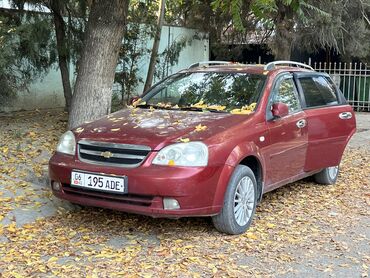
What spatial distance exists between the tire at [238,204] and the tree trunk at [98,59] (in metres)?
2.89

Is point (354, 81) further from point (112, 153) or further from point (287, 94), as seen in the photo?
point (112, 153)

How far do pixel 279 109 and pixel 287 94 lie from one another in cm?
69

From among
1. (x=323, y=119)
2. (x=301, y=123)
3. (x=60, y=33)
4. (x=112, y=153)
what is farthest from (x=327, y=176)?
(x=60, y=33)

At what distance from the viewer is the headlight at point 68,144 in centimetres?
513

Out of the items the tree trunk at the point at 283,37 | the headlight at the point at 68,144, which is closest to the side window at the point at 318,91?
the headlight at the point at 68,144

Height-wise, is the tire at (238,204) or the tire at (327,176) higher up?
the tire at (238,204)

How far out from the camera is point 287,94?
245 inches

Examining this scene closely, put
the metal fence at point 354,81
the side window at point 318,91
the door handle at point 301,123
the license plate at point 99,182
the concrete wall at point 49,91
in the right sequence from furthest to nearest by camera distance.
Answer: the metal fence at point 354,81 → the concrete wall at point 49,91 → the side window at point 318,91 → the door handle at point 301,123 → the license plate at point 99,182

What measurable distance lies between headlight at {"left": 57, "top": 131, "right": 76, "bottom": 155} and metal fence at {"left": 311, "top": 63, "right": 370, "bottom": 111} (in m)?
12.9

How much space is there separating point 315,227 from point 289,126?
1.17 m

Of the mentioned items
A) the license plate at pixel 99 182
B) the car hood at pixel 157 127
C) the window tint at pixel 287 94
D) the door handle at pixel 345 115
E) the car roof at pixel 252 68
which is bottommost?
the license plate at pixel 99 182

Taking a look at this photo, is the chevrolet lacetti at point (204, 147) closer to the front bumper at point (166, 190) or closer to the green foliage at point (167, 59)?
the front bumper at point (166, 190)

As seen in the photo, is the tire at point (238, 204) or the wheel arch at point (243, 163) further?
the tire at point (238, 204)

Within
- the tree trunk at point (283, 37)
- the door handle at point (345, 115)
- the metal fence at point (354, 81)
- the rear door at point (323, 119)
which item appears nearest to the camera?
the rear door at point (323, 119)
